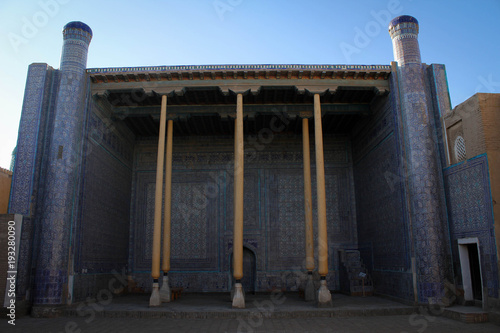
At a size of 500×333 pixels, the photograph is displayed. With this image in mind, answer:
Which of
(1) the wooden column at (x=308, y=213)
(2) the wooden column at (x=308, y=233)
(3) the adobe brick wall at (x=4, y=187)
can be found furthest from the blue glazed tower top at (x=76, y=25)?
(1) the wooden column at (x=308, y=213)

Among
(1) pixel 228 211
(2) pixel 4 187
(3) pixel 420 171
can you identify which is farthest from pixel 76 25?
(3) pixel 420 171

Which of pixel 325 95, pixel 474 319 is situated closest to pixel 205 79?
pixel 325 95

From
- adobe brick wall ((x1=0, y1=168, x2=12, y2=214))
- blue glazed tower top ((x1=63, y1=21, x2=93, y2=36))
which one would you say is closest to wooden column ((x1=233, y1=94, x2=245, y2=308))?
blue glazed tower top ((x1=63, y1=21, x2=93, y2=36))

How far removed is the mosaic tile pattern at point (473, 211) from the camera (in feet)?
24.2

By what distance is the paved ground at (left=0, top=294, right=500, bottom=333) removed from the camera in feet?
21.9

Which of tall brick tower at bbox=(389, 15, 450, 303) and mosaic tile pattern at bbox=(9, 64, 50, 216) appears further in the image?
mosaic tile pattern at bbox=(9, 64, 50, 216)

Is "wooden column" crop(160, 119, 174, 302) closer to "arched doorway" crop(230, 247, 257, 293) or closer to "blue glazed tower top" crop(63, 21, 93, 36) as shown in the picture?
"arched doorway" crop(230, 247, 257, 293)

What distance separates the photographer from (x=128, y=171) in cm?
1293

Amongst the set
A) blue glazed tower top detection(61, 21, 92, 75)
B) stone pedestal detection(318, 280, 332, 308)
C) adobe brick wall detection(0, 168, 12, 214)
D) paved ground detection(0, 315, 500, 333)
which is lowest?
paved ground detection(0, 315, 500, 333)

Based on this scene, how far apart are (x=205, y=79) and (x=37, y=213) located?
5.04 m

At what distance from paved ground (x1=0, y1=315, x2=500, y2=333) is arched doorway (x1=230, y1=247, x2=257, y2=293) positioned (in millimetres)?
4902

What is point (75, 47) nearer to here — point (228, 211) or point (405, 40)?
point (228, 211)

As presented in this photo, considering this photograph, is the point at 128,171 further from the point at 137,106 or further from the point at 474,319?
the point at 474,319

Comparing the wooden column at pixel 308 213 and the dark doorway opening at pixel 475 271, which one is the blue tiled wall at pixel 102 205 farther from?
the dark doorway opening at pixel 475 271
